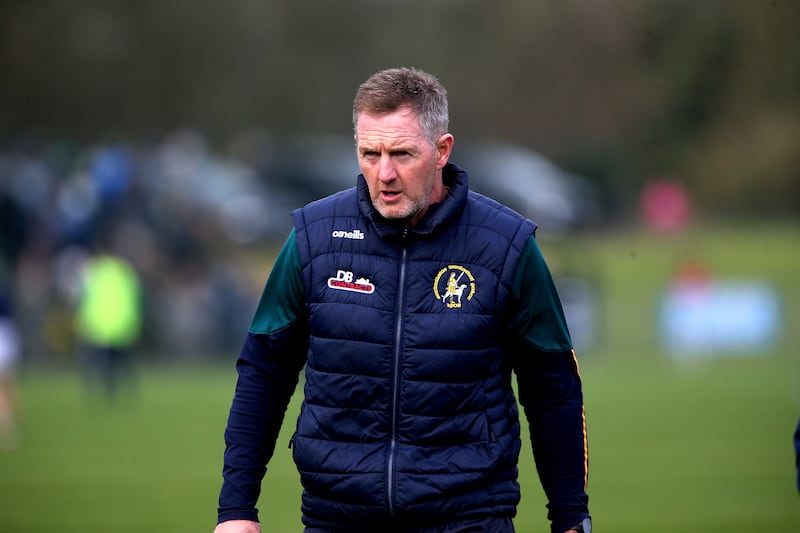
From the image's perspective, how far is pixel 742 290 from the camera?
29547 millimetres

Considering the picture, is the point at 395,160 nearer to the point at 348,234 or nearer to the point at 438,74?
the point at 348,234

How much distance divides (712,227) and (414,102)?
3551cm

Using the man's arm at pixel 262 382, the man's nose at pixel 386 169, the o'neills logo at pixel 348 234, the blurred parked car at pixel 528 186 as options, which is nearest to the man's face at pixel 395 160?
the man's nose at pixel 386 169

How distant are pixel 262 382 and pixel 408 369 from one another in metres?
0.53

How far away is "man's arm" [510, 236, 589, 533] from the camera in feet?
14.5

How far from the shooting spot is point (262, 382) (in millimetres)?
4520

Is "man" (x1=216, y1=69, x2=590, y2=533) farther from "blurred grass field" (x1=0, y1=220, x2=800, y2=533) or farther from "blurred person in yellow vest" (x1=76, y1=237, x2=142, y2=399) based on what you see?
"blurred person in yellow vest" (x1=76, y1=237, x2=142, y2=399)

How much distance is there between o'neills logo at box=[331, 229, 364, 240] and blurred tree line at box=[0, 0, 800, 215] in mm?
27975

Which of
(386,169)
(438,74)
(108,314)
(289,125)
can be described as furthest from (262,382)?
(289,125)

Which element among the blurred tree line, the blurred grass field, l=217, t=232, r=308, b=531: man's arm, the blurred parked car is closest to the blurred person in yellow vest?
the blurred grass field

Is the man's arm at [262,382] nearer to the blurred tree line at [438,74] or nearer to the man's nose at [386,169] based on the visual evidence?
the man's nose at [386,169]

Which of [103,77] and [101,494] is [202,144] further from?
[101,494]

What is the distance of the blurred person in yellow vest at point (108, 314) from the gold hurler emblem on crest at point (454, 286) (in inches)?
672

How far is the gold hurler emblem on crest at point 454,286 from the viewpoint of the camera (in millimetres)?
4348
